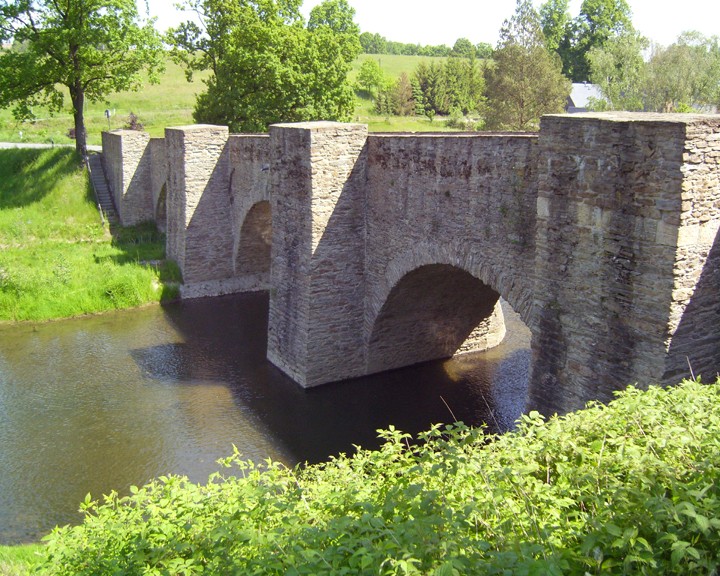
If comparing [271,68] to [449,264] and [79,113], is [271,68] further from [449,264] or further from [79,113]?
[449,264]

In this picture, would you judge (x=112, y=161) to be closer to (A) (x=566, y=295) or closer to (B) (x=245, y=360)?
(B) (x=245, y=360)

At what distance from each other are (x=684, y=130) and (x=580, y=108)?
40.0 meters

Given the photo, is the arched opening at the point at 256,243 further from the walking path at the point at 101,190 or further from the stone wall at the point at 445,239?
the walking path at the point at 101,190

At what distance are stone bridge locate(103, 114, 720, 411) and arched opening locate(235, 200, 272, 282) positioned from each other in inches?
3.5

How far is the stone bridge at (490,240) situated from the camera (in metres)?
6.93

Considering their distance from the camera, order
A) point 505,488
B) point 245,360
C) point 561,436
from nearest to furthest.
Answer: point 505,488
point 561,436
point 245,360

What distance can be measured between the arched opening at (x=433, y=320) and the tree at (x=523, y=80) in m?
20.0

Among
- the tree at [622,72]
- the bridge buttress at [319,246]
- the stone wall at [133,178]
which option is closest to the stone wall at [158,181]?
the stone wall at [133,178]

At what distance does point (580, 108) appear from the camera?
43875mm

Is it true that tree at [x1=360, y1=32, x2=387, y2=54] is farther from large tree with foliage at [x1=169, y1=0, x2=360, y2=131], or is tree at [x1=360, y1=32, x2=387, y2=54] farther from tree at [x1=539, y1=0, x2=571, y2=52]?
large tree with foliage at [x1=169, y1=0, x2=360, y2=131]

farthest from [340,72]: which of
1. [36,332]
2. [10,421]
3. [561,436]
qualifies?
[561,436]

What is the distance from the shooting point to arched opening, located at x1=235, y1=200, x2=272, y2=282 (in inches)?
743

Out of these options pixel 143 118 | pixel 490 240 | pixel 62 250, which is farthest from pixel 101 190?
pixel 490 240

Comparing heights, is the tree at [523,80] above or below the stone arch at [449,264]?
above
